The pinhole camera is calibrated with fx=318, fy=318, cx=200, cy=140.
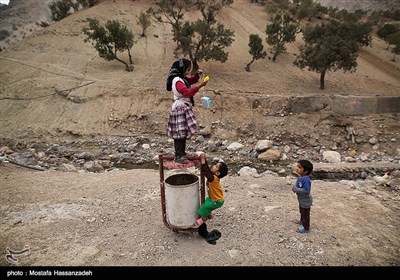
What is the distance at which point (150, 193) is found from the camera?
6520mm

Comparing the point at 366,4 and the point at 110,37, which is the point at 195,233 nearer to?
the point at 110,37

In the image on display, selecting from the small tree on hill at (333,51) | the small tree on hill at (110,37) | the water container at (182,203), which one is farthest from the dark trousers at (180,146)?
the small tree on hill at (110,37)

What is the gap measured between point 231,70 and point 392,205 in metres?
11.5

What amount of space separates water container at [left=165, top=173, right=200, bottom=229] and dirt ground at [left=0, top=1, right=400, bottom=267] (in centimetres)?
37

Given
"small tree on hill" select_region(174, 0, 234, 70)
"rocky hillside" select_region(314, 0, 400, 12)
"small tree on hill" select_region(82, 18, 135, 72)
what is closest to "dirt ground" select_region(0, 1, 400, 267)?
"small tree on hill" select_region(82, 18, 135, 72)

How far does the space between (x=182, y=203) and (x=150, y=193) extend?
7.50ft

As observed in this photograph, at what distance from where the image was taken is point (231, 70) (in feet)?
53.6

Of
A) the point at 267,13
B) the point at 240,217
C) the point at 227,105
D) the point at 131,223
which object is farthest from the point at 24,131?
the point at 267,13

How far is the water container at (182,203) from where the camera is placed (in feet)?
14.2

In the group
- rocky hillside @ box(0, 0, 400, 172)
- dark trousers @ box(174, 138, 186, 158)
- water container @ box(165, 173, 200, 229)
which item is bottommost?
rocky hillside @ box(0, 0, 400, 172)

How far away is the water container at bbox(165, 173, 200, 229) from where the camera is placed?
4.32 m

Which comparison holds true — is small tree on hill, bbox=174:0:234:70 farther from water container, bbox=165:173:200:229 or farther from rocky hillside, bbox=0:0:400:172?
water container, bbox=165:173:200:229

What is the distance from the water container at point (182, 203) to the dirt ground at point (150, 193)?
0.37 meters
